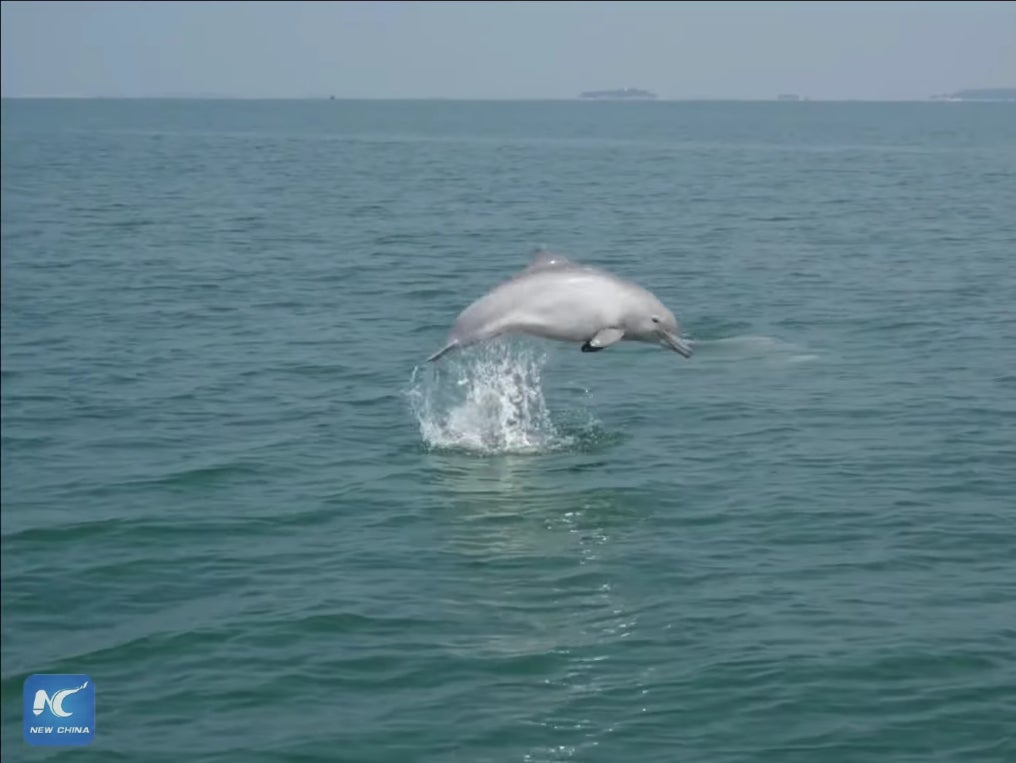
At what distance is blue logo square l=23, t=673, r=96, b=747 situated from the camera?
10.5 metres

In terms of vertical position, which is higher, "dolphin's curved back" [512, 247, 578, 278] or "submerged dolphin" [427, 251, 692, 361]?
"dolphin's curved back" [512, 247, 578, 278]

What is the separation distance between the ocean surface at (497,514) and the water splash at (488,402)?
78mm

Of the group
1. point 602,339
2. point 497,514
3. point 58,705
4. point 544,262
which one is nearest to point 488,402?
point 497,514

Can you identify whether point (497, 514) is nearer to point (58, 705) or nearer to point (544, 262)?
point (544, 262)

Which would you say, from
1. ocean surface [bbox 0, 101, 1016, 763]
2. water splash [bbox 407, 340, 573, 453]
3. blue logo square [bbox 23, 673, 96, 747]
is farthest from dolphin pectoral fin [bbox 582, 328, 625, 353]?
blue logo square [bbox 23, 673, 96, 747]

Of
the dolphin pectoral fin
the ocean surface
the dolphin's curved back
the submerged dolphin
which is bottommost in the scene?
the ocean surface

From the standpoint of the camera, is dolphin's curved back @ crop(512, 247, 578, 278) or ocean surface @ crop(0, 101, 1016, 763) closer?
ocean surface @ crop(0, 101, 1016, 763)

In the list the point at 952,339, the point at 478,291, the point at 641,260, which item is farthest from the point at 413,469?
the point at 641,260

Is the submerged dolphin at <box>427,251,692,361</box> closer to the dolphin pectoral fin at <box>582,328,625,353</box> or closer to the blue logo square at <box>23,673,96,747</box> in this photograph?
the dolphin pectoral fin at <box>582,328,625,353</box>

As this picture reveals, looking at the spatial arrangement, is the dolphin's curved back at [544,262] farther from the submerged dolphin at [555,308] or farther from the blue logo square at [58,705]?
the blue logo square at [58,705]

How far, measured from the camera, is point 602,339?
17688 millimetres

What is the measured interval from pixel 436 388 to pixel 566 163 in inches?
2836

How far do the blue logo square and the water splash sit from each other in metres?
12.1

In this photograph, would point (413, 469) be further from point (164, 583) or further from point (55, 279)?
point (55, 279)
